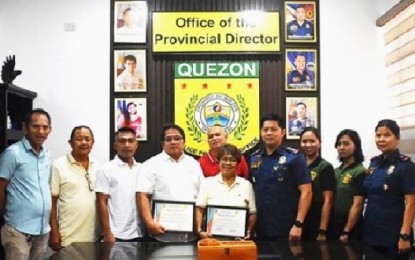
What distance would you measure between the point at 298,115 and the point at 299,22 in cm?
96

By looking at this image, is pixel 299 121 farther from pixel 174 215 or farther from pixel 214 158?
pixel 174 215

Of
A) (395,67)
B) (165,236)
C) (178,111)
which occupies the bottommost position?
(165,236)

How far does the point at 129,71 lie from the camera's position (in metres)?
5.15

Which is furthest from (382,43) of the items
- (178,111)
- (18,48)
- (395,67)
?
(18,48)

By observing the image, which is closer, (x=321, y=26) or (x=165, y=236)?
(x=165, y=236)

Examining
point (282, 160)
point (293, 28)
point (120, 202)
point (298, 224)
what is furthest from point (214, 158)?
point (293, 28)

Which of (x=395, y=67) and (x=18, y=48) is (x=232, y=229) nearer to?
(x=395, y=67)

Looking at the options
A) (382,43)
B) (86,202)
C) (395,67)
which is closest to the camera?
(86,202)

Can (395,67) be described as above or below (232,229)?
above

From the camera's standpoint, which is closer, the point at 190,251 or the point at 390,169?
the point at 190,251

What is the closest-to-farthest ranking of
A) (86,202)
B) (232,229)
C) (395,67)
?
(232,229)
(86,202)
(395,67)

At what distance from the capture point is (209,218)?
3.64 m

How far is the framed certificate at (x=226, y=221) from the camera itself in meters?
3.60

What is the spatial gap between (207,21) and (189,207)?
223 centimetres
